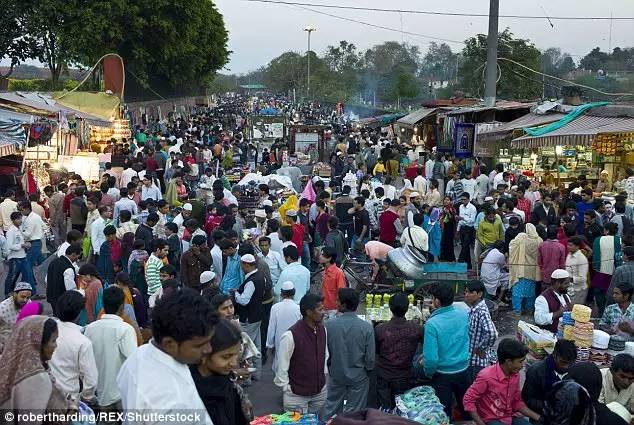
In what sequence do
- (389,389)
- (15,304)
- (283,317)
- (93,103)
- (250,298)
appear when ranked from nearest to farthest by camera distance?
(389,389) < (15,304) < (283,317) < (250,298) < (93,103)

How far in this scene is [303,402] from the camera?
562cm

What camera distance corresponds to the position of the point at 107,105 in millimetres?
21359

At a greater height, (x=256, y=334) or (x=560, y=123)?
(x=560, y=123)

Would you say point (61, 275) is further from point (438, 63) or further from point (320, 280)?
point (438, 63)

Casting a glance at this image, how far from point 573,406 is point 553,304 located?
102 inches

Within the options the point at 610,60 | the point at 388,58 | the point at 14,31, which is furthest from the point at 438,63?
the point at 14,31

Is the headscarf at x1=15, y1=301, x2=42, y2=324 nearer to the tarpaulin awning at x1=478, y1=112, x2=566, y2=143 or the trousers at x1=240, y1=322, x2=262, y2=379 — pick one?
the trousers at x1=240, y1=322, x2=262, y2=379

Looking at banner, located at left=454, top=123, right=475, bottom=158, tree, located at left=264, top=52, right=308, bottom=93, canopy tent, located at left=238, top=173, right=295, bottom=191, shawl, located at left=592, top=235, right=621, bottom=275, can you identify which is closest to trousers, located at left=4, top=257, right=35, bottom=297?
canopy tent, located at left=238, top=173, right=295, bottom=191

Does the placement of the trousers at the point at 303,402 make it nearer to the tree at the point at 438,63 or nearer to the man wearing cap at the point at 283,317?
the man wearing cap at the point at 283,317

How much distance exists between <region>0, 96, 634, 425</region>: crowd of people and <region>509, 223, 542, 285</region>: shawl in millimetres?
19

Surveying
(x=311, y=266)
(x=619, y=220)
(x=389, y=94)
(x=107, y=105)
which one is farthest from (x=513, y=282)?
(x=389, y=94)

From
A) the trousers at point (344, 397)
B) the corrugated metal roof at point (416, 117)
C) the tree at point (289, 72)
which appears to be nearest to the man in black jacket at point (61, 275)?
the trousers at point (344, 397)

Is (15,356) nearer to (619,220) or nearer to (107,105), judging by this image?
(619,220)

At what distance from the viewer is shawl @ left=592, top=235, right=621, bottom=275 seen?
915cm
